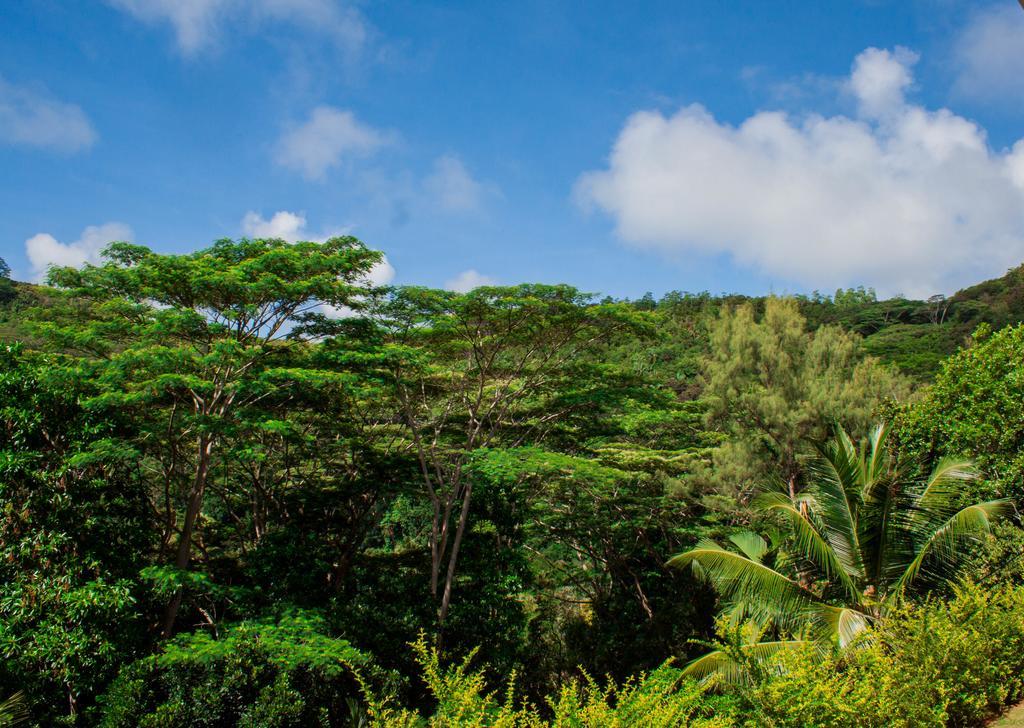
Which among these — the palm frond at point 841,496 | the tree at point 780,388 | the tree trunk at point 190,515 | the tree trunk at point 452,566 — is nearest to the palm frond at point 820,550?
the palm frond at point 841,496

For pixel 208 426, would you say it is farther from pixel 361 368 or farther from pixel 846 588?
pixel 846 588

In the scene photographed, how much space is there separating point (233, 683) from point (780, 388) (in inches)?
552

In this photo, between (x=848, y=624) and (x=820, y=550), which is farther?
(x=820, y=550)

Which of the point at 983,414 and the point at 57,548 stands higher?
the point at 983,414

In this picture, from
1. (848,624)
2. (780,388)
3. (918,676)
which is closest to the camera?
(918,676)

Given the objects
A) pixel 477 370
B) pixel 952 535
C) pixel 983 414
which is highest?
pixel 477 370

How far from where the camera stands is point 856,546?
26.1ft

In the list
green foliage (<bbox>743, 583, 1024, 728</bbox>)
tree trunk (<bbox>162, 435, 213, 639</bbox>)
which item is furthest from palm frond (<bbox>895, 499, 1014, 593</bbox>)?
tree trunk (<bbox>162, 435, 213, 639</bbox>)

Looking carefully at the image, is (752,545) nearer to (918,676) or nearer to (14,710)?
(918,676)

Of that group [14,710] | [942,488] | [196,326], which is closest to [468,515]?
[196,326]

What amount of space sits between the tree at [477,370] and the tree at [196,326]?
1.50m

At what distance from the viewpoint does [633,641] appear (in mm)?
13711

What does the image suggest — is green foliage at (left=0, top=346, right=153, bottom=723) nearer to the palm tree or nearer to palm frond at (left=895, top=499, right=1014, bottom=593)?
the palm tree

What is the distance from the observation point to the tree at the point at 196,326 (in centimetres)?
778
